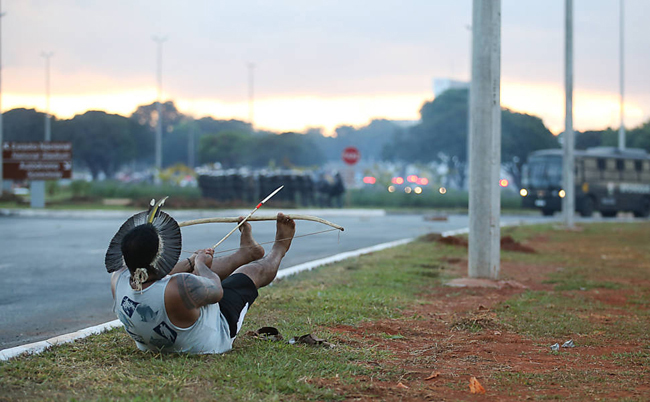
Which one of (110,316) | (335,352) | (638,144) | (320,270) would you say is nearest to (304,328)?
(335,352)

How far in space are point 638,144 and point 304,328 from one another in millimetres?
61920

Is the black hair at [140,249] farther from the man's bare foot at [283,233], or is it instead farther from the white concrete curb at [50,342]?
the man's bare foot at [283,233]

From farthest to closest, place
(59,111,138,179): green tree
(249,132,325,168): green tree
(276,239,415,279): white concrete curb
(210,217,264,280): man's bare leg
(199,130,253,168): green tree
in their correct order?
1. (199,130,253,168): green tree
2. (249,132,325,168): green tree
3. (59,111,138,179): green tree
4. (276,239,415,279): white concrete curb
5. (210,217,264,280): man's bare leg

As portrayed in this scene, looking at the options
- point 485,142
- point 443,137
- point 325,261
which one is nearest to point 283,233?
point 485,142

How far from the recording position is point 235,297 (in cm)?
539

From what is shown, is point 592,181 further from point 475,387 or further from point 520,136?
point 475,387

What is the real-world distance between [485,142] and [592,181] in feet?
98.7

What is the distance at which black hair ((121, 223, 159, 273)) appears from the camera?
477cm

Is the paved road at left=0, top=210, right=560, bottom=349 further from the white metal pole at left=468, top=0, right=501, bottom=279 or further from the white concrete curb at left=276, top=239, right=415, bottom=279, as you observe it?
the white metal pole at left=468, top=0, right=501, bottom=279

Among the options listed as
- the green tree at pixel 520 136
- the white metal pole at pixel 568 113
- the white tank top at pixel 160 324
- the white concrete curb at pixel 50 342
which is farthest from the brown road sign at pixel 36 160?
the green tree at pixel 520 136

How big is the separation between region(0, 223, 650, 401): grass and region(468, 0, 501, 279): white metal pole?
0.69m

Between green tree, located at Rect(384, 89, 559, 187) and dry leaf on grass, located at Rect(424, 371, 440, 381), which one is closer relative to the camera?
dry leaf on grass, located at Rect(424, 371, 440, 381)

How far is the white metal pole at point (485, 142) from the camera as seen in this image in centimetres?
1031

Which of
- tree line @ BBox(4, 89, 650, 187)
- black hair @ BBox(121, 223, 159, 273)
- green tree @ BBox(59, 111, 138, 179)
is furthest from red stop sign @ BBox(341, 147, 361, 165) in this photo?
green tree @ BBox(59, 111, 138, 179)
